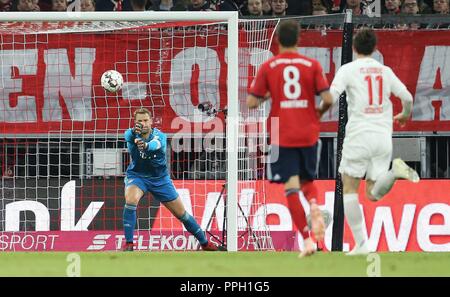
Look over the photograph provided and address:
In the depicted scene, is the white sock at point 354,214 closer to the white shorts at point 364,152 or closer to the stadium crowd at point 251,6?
the white shorts at point 364,152

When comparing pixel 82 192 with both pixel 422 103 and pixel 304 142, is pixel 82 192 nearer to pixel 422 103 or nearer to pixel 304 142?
Result: pixel 422 103

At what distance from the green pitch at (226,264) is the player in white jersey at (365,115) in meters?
0.63

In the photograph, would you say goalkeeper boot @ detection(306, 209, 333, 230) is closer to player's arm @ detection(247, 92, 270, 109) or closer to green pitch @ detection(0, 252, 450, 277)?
green pitch @ detection(0, 252, 450, 277)

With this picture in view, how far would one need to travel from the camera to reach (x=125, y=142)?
18844 millimetres

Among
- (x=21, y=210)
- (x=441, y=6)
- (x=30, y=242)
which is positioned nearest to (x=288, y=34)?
(x=30, y=242)

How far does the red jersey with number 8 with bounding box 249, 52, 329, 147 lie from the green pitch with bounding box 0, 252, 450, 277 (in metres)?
1.26

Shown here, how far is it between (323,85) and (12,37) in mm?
7113

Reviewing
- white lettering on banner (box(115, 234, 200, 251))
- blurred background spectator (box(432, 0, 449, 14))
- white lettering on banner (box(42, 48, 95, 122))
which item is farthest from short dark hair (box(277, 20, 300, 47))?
blurred background spectator (box(432, 0, 449, 14))

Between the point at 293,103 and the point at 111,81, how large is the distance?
489cm

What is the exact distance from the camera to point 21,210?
18938mm

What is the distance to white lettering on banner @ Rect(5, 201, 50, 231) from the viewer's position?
18.8 metres

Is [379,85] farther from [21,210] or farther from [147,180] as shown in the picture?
[21,210]

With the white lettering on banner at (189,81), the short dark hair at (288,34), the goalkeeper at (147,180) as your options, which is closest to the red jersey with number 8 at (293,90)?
the short dark hair at (288,34)

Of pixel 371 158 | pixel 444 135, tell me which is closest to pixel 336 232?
pixel 444 135
